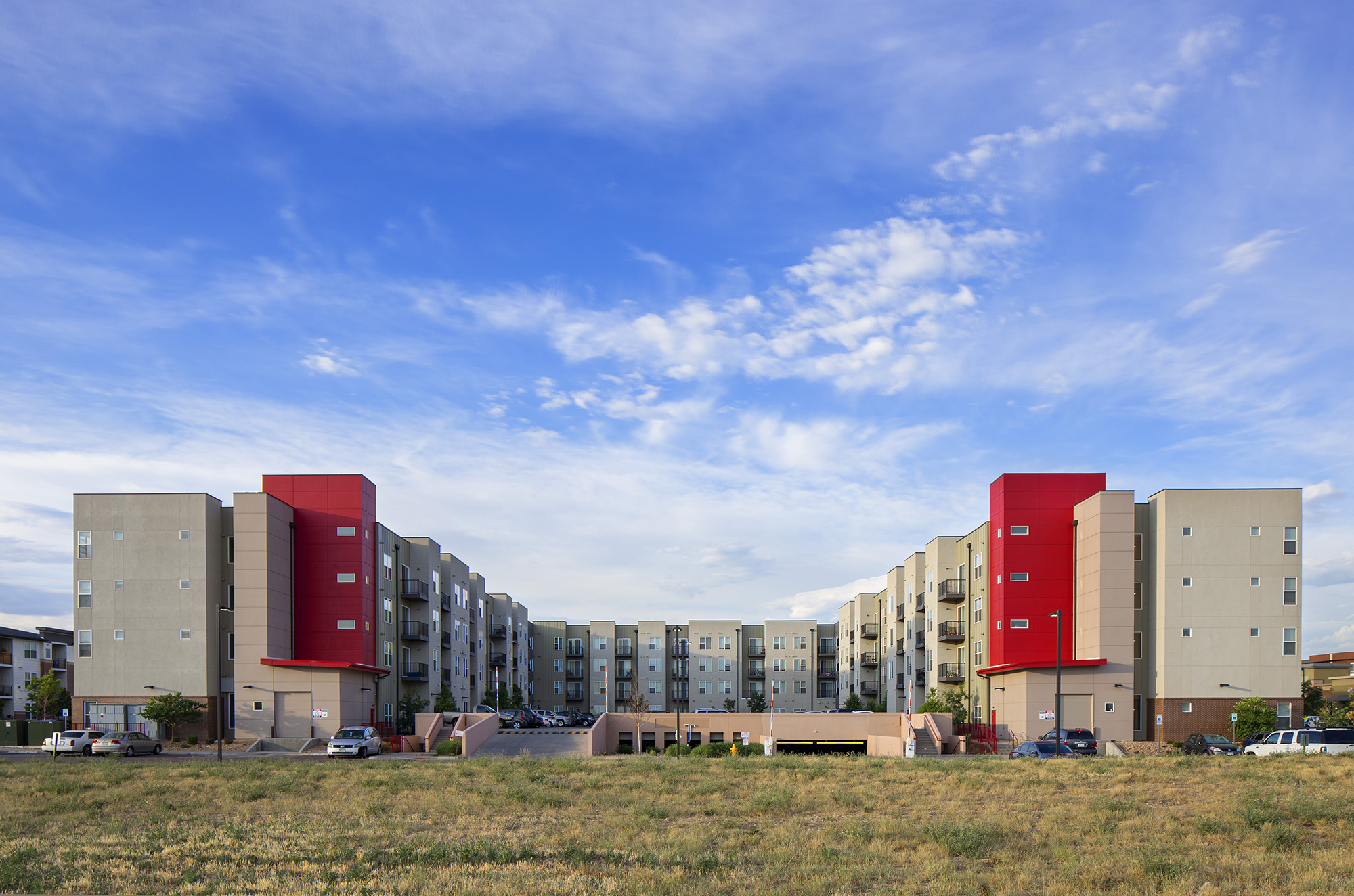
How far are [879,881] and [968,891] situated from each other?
138 centimetres

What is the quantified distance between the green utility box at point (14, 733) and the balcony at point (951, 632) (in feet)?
184

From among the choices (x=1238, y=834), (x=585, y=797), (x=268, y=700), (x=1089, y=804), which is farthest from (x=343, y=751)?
(x=1238, y=834)

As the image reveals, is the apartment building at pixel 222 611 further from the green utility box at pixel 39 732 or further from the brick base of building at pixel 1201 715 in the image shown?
the brick base of building at pixel 1201 715

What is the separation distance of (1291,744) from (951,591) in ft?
90.6

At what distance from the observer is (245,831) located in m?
19.1

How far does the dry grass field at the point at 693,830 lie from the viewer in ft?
46.6

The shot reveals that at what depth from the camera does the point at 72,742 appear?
45.6 meters

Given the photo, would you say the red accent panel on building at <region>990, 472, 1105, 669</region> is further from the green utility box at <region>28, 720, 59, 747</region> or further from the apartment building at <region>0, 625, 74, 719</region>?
the apartment building at <region>0, 625, 74, 719</region>

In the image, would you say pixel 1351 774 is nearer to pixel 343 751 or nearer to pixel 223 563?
pixel 343 751

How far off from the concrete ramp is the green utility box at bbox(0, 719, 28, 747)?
2775 centimetres

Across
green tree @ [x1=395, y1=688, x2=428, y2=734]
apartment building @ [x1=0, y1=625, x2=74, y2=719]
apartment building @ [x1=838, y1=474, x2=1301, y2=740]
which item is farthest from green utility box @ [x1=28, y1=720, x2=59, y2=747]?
apartment building @ [x1=838, y1=474, x2=1301, y2=740]

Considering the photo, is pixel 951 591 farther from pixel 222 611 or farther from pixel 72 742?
pixel 72 742

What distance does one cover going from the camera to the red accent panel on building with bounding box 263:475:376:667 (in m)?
58.0

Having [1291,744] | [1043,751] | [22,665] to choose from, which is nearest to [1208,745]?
[1291,744]
